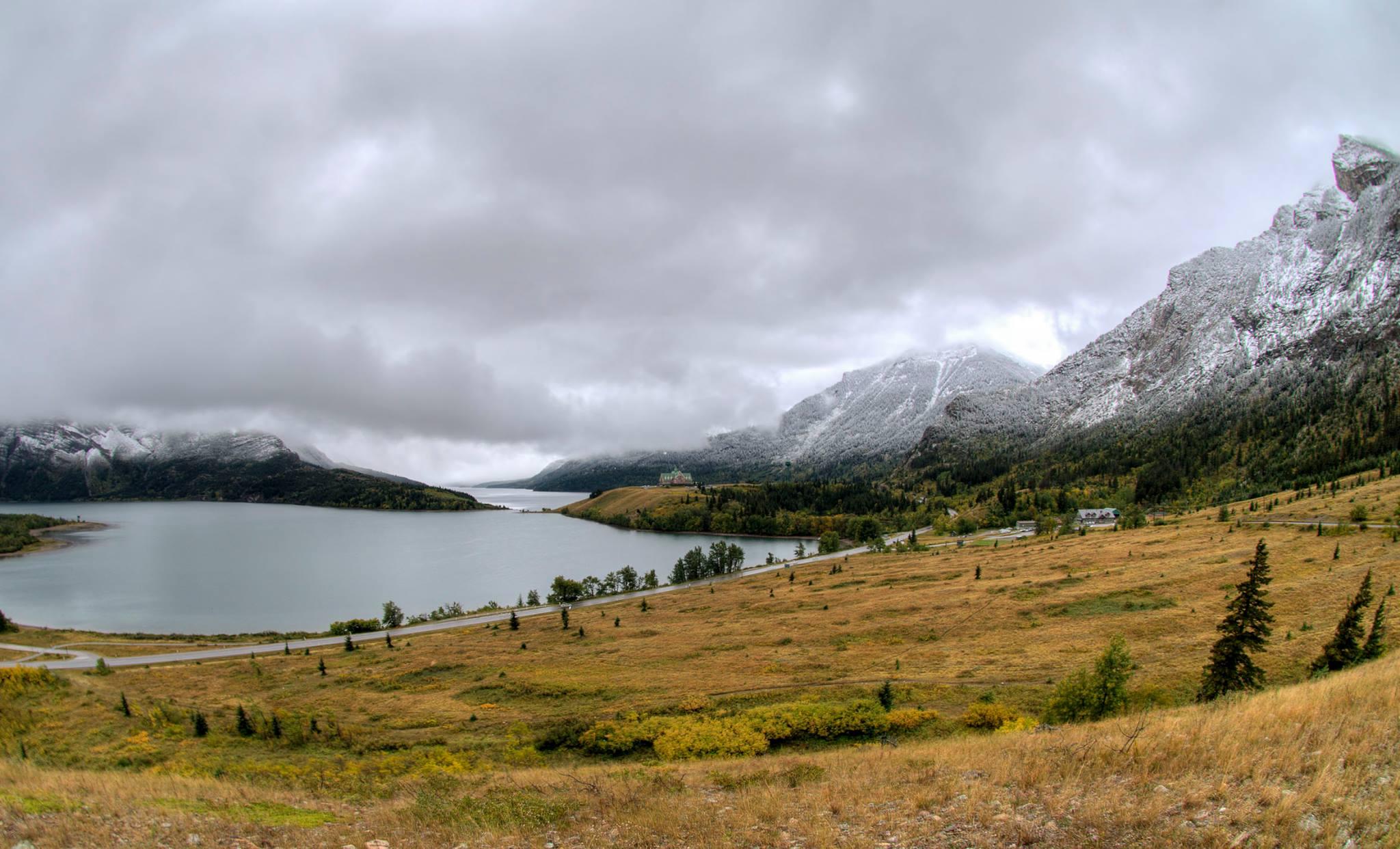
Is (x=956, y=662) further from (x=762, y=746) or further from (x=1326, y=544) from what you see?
(x=1326, y=544)

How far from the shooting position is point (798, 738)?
28531mm

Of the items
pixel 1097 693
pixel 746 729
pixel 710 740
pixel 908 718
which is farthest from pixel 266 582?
pixel 1097 693

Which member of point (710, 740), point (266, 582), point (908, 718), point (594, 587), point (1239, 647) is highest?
point (1239, 647)

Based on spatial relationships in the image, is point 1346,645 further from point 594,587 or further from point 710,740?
point 594,587

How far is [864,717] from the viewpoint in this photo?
29047mm

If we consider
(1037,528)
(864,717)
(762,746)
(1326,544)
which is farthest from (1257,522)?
(762,746)

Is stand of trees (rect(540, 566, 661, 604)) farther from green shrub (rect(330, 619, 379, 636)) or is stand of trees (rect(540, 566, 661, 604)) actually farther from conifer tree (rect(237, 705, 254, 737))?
conifer tree (rect(237, 705, 254, 737))

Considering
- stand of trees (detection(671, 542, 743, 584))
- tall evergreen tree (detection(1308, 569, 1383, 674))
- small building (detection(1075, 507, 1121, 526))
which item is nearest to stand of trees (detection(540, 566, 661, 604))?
stand of trees (detection(671, 542, 743, 584))

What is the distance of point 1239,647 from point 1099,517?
147m

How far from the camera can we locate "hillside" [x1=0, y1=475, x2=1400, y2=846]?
11.9 meters

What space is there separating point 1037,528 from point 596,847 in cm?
14723

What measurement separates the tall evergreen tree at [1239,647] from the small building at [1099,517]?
436 feet

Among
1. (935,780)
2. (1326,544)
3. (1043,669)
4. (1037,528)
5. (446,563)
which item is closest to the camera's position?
(935,780)

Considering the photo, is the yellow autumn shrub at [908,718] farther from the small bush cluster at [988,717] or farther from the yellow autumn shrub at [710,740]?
the yellow autumn shrub at [710,740]
